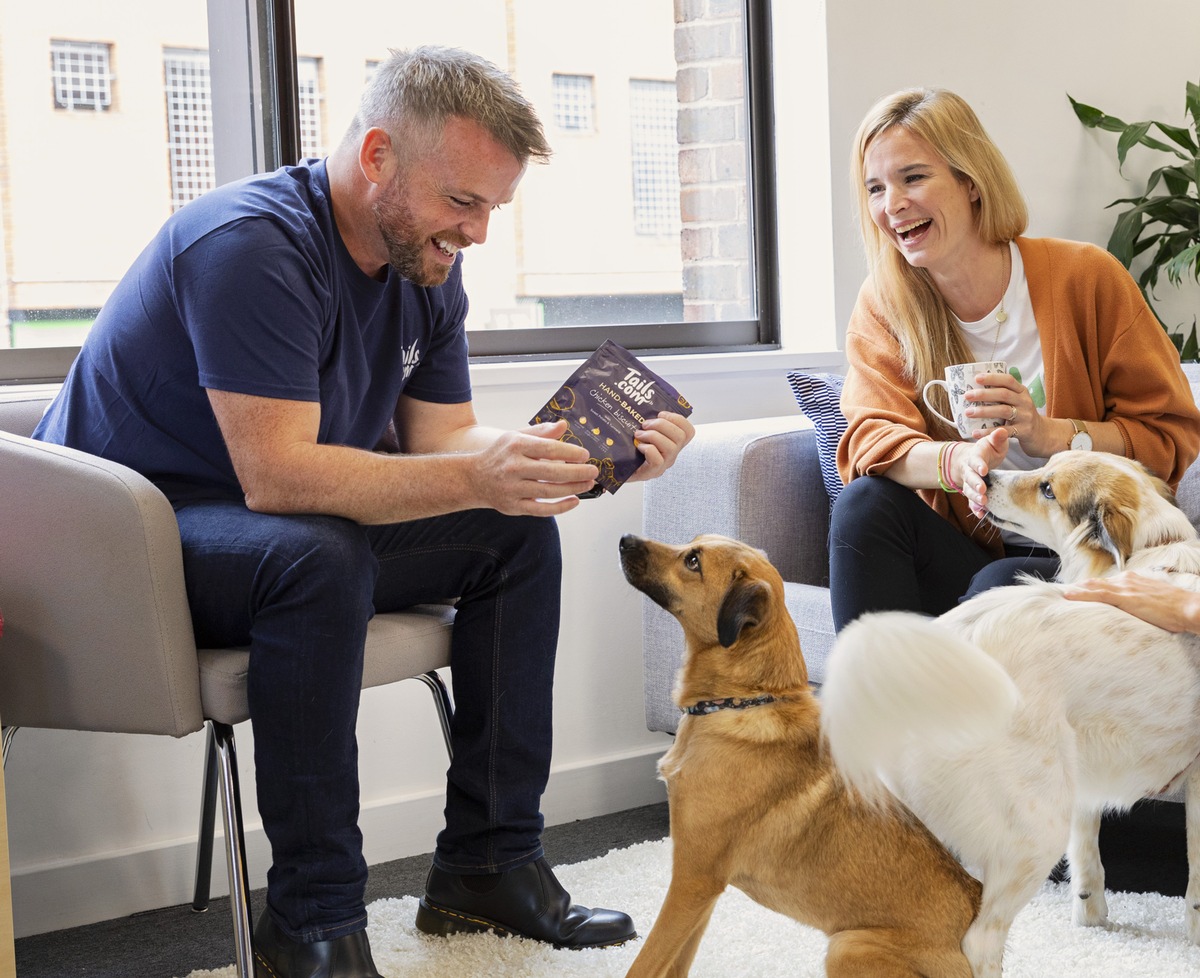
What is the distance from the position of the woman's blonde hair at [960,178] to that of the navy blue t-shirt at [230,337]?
3.01 ft

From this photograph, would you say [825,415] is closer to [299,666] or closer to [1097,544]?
[1097,544]

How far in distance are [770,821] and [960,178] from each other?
1281 mm

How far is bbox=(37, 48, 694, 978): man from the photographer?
60.7 inches

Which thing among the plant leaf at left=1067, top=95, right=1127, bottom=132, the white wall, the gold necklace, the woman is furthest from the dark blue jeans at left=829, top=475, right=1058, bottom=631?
the plant leaf at left=1067, top=95, right=1127, bottom=132

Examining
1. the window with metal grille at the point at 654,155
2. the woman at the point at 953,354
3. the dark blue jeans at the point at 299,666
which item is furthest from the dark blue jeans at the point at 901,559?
the window with metal grille at the point at 654,155

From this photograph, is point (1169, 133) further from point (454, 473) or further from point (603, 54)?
point (454, 473)

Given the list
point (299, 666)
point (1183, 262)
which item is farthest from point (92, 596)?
point (1183, 262)

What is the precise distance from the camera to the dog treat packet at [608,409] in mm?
1659

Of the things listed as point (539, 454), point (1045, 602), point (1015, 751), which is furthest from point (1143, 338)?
point (539, 454)

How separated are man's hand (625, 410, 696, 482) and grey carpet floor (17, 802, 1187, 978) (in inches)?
31.9

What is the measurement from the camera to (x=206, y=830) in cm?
204

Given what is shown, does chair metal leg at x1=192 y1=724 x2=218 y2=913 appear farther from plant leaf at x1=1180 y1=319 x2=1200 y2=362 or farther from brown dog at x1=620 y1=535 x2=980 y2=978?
plant leaf at x1=1180 y1=319 x2=1200 y2=362

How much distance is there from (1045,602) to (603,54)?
5.86 feet

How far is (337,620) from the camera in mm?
1528
